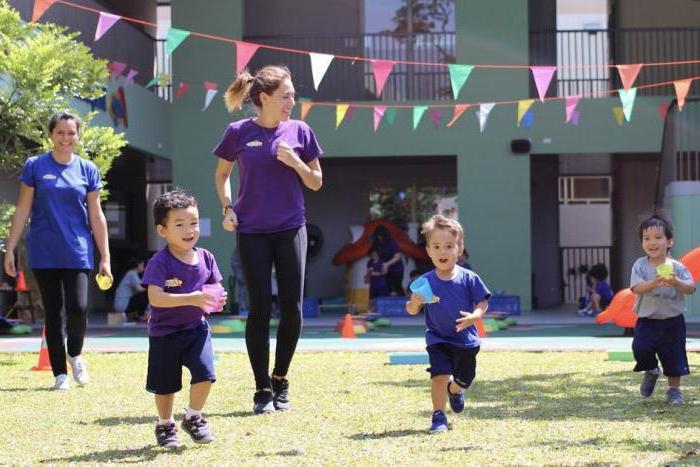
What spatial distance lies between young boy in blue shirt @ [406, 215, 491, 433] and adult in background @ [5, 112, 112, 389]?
2.44 metres

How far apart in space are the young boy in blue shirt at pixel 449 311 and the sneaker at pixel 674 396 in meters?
1.47

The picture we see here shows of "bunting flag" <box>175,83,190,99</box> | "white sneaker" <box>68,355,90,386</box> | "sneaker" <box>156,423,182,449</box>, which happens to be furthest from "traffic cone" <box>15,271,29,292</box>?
"sneaker" <box>156,423,182,449</box>

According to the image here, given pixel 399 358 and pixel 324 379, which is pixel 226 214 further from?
pixel 399 358

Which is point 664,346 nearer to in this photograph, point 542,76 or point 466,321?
point 466,321

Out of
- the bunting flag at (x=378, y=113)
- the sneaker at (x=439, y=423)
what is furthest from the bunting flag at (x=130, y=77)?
the sneaker at (x=439, y=423)

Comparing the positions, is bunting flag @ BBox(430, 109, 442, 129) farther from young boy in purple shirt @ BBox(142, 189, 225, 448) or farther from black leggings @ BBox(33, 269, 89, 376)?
young boy in purple shirt @ BBox(142, 189, 225, 448)

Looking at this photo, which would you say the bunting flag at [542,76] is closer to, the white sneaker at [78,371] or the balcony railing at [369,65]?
the balcony railing at [369,65]

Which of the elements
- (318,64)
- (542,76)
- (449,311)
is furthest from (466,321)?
(542,76)

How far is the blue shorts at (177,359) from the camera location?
4969mm

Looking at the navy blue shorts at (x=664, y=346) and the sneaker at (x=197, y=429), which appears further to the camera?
the navy blue shorts at (x=664, y=346)

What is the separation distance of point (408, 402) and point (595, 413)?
1.08m

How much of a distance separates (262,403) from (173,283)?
1281mm

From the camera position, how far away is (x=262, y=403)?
6.00 m

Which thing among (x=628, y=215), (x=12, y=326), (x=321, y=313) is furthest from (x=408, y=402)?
(x=628, y=215)
